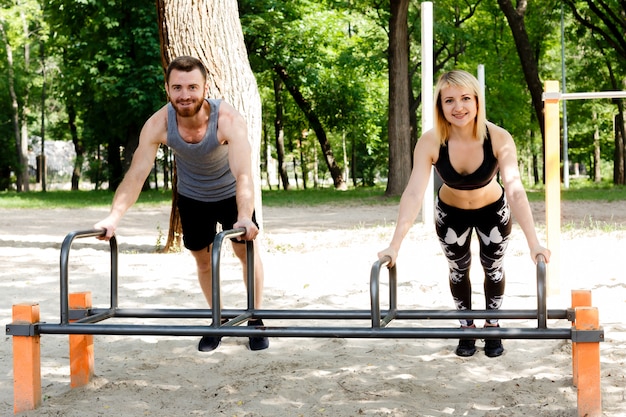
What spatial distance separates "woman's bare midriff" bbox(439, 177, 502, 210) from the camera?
3.91 meters

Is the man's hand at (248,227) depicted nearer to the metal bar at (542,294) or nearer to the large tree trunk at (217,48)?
the metal bar at (542,294)

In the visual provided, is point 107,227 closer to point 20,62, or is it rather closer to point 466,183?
point 466,183

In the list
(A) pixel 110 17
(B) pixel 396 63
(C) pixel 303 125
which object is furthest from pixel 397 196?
(C) pixel 303 125

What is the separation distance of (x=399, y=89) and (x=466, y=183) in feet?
49.2

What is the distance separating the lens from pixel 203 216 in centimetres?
434

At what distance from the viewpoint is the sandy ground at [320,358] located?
3.49 m

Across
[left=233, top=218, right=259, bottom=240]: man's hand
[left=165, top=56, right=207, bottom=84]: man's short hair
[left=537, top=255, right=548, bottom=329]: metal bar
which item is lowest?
[left=537, top=255, right=548, bottom=329]: metal bar

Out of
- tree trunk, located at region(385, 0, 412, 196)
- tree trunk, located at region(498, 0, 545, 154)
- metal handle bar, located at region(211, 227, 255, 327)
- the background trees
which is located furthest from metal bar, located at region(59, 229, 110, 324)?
tree trunk, located at region(498, 0, 545, 154)

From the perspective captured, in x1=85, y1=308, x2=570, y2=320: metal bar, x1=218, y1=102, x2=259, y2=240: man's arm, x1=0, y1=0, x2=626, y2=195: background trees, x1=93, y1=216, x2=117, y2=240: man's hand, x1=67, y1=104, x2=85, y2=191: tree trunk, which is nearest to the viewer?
x1=85, y1=308, x2=570, y2=320: metal bar

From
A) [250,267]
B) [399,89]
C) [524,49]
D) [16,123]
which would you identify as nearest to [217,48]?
[250,267]

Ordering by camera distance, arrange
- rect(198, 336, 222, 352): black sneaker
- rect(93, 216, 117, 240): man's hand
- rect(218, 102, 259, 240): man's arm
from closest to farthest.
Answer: rect(93, 216, 117, 240): man's hand
rect(218, 102, 259, 240): man's arm
rect(198, 336, 222, 352): black sneaker

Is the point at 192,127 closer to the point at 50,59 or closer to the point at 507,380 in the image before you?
the point at 507,380

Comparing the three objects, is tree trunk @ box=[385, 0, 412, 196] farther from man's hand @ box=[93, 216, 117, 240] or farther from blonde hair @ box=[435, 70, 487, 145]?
man's hand @ box=[93, 216, 117, 240]

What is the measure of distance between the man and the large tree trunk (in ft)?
12.0
